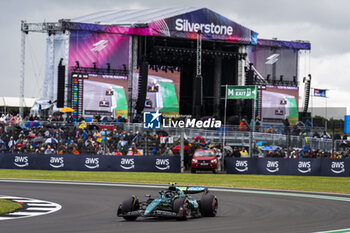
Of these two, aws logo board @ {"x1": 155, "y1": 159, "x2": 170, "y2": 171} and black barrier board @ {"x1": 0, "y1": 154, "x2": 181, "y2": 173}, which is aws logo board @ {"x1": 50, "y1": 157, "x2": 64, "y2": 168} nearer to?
black barrier board @ {"x1": 0, "y1": 154, "x2": 181, "y2": 173}

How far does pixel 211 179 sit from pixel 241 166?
459 cm

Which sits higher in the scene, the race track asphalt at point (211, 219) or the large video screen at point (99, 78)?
the large video screen at point (99, 78)

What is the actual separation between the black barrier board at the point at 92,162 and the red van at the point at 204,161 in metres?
1.12

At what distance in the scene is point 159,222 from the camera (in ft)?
43.4

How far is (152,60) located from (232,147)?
19.1m

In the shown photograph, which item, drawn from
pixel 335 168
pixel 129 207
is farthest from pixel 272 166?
pixel 129 207

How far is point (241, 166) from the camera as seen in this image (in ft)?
116

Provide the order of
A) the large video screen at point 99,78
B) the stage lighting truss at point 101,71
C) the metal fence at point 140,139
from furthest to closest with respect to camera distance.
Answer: the stage lighting truss at point 101,71, the large video screen at point 99,78, the metal fence at point 140,139

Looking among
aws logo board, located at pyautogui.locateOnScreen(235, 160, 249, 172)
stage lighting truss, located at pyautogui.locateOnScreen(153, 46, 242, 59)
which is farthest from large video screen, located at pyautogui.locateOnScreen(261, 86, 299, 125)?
aws logo board, located at pyautogui.locateOnScreen(235, 160, 249, 172)

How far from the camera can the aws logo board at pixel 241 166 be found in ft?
116

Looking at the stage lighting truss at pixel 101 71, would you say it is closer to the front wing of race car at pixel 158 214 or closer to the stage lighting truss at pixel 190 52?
the stage lighting truss at pixel 190 52

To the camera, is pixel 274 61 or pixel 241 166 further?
pixel 274 61

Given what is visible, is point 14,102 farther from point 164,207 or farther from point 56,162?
point 164,207

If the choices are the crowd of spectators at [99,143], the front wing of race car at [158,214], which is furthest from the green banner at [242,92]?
the front wing of race car at [158,214]
